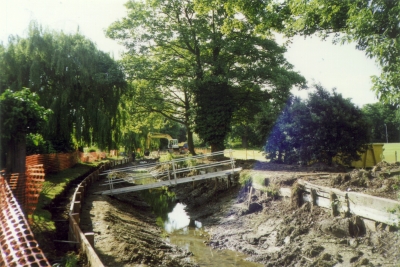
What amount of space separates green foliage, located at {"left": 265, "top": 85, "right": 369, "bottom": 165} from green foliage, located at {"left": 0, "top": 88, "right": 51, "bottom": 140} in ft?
39.7

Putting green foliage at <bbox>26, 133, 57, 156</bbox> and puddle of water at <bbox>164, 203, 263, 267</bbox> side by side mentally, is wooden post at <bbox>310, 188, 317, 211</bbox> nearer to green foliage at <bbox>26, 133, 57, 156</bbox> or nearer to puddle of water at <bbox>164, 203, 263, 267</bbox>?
puddle of water at <bbox>164, 203, 263, 267</bbox>

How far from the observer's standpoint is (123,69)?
955 inches

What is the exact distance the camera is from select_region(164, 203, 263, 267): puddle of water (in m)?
9.86

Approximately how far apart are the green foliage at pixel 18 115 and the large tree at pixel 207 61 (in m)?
14.3

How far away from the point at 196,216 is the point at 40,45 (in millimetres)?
13251

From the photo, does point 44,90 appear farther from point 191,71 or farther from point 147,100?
point 191,71

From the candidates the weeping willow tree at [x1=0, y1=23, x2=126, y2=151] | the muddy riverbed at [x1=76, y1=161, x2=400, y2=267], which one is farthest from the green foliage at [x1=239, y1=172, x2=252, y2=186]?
the weeping willow tree at [x1=0, y1=23, x2=126, y2=151]

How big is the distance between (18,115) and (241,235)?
7694mm

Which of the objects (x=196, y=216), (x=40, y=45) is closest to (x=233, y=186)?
(x=196, y=216)

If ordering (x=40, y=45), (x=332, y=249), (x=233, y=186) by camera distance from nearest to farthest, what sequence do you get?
1. (x=332, y=249)
2. (x=233, y=186)
3. (x=40, y=45)

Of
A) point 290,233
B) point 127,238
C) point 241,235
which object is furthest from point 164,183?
point 290,233

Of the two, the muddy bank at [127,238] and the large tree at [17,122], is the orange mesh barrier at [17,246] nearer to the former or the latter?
the muddy bank at [127,238]

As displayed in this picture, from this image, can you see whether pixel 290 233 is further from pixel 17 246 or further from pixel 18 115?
pixel 18 115

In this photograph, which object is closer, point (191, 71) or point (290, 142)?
point (290, 142)
